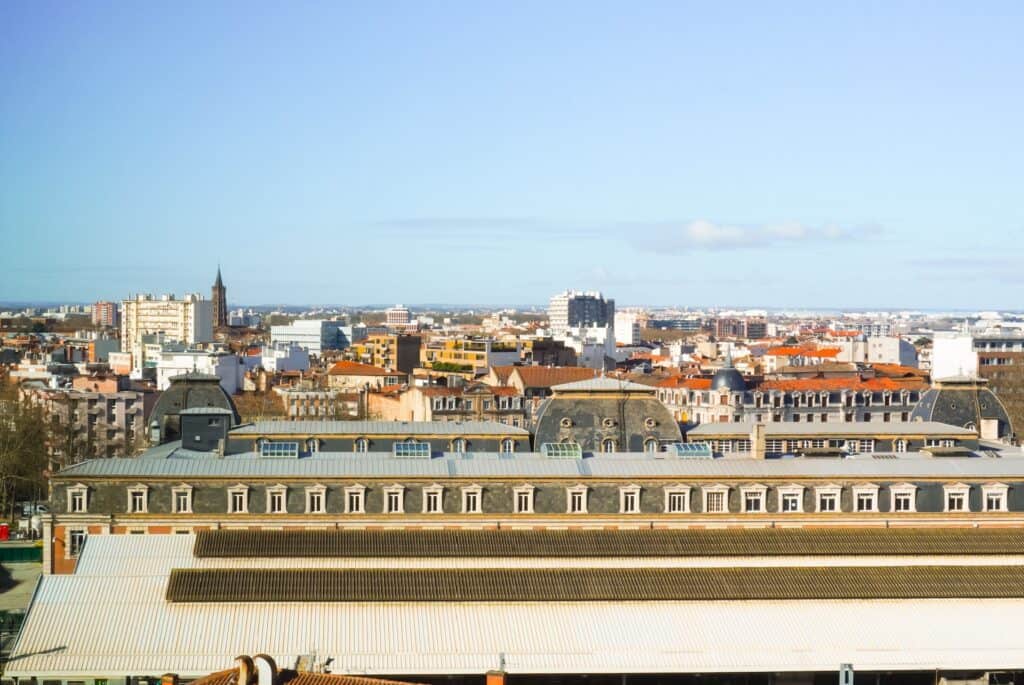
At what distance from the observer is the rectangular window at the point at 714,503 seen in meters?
72.8

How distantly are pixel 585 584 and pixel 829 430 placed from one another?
34138mm

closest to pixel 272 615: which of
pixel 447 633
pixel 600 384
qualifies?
pixel 447 633

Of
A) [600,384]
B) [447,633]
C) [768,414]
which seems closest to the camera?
[447,633]

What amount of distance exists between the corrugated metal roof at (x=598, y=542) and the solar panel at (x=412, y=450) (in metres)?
6.32

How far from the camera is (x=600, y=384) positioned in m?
88.0

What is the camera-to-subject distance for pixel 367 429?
3329 inches

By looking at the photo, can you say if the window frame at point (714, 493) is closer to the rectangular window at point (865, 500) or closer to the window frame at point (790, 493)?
the window frame at point (790, 493)

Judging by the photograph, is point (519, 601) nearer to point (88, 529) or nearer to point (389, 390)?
point (88, 529)

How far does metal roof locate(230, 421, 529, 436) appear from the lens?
275ft

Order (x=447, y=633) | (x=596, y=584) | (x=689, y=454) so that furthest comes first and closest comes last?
1. (x=689, y=454)
2. (x=596, y=584)
3. (x=447, y=633)

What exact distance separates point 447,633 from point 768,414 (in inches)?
3722

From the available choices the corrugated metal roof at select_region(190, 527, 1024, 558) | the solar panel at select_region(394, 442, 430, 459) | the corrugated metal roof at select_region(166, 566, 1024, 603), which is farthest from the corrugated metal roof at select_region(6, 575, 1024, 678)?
the solar panel at select_region(394, 442, 430, 459)

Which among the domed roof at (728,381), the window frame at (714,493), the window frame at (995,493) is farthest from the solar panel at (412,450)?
the domed roof at (728,381)

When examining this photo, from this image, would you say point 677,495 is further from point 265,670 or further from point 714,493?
point 265,670
